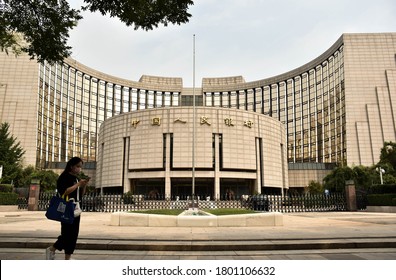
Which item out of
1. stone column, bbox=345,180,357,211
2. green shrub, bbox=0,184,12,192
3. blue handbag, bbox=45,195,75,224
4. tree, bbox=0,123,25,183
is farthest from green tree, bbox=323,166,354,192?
tree, bbox=0,123,25,183

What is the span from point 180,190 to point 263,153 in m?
18.3

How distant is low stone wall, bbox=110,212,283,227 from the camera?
48.7ft

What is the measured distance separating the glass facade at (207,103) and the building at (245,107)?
25 cm

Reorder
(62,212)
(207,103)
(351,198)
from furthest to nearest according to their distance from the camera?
(207,103)
(351,198)
(62,212)

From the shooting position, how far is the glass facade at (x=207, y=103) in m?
74.2

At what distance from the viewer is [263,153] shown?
6625 centimetres

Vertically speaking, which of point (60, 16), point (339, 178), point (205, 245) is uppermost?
point (60, 16)

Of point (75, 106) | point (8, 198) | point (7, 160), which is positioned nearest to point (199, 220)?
point (8, 198)

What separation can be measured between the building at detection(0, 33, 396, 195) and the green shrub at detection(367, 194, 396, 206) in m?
32.8

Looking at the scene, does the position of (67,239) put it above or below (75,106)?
below

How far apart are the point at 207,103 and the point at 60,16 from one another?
8522 cm

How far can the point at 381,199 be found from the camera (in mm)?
29828

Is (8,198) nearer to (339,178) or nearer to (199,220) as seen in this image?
(199,220)

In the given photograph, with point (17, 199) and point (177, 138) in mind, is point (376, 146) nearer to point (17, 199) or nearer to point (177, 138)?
point (177, 138)
